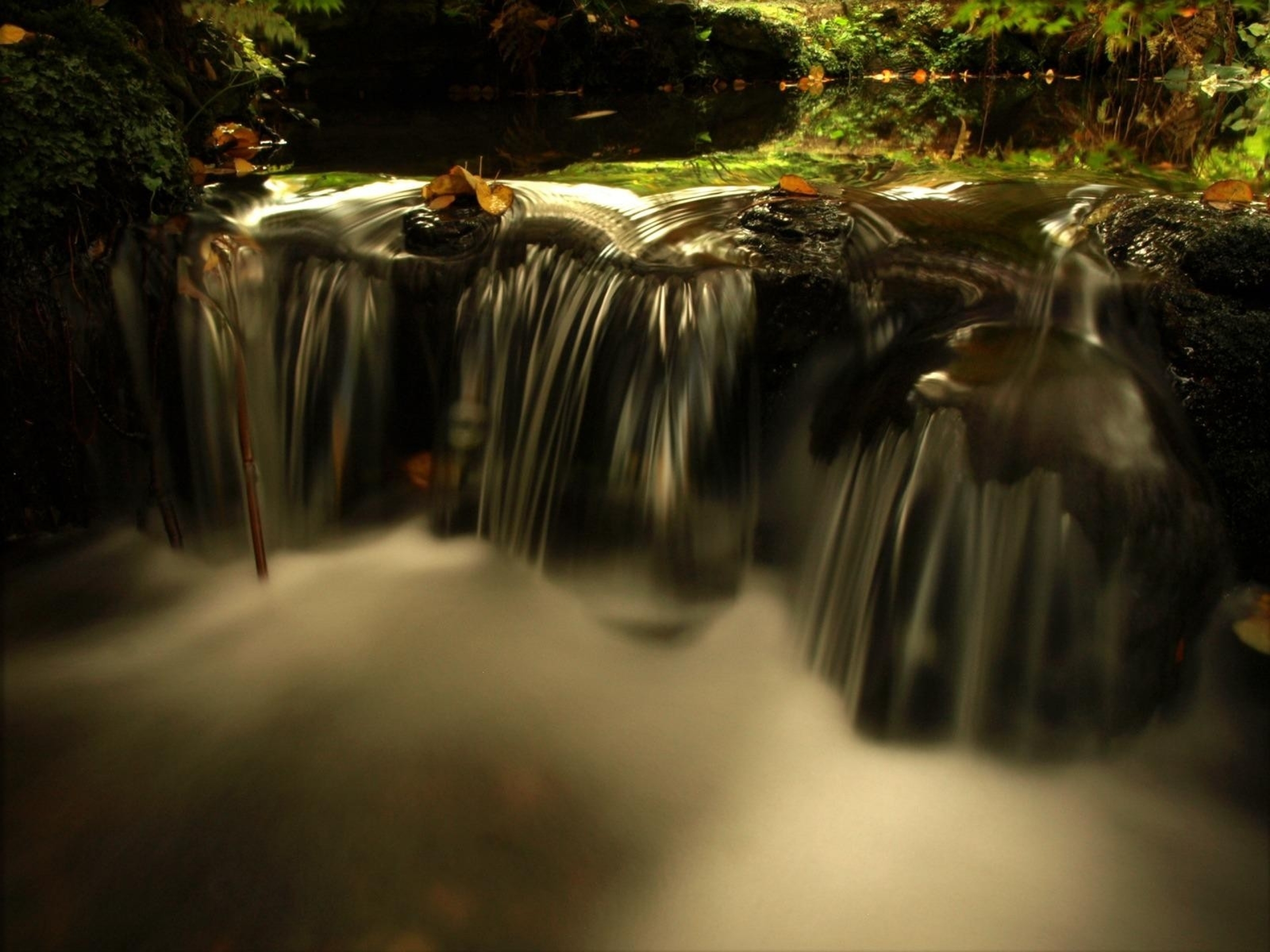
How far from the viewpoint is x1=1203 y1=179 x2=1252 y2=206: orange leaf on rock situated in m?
2.93

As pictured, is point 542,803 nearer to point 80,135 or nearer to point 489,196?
point 489,196

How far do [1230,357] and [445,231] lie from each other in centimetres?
248

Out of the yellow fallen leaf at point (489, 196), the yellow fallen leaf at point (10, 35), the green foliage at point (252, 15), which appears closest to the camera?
the yellow fallen leaf at point (10, 35)

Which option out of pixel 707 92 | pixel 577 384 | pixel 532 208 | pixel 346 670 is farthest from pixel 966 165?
pixel 707 92

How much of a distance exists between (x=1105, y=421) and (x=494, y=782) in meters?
1.82

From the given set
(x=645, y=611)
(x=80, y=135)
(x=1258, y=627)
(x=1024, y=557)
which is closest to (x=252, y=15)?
(x=80, y=135)

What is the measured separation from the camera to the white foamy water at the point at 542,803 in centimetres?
208

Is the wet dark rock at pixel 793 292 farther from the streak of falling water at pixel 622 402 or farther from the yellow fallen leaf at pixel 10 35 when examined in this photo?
the yellow fallen leaf at pixel 10 35

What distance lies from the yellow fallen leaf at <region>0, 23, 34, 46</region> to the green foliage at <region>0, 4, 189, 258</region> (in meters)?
0.04

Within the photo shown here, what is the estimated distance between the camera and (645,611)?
296cm

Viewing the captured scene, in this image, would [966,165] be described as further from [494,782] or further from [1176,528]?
[494,782]

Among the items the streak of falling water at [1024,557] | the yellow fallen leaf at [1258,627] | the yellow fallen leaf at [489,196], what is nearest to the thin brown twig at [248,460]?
the yellow fallen leaf at [489,196]

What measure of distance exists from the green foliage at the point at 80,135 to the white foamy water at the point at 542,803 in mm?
1295

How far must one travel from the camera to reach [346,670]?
278 centimetres
